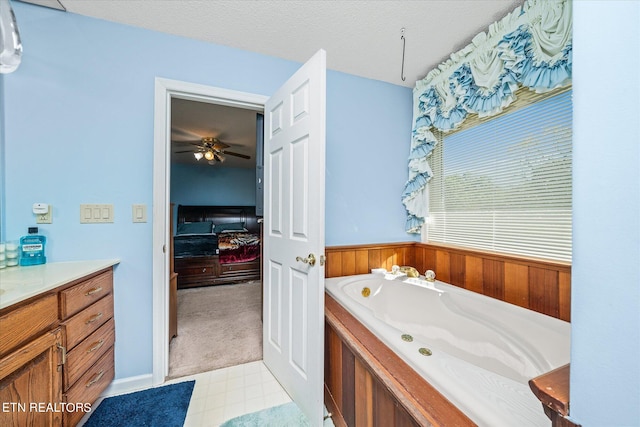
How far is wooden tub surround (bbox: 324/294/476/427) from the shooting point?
71 centimetres

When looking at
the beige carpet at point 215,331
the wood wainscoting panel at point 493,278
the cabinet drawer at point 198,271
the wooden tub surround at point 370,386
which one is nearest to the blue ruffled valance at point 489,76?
the wood wainscoting panel at point 493,278

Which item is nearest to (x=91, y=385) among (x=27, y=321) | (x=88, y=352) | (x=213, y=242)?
(x=88, y=352)

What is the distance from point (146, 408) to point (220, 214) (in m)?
4.31

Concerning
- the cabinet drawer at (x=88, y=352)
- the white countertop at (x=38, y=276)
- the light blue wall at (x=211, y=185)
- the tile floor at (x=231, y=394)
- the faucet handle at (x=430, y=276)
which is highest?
the light blue wall at (x=211, y=185)

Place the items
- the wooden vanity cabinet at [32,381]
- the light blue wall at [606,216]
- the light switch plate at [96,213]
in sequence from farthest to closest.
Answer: the light switch plate at [96,213] < the wooden vanity cabinet at [32,381] < the light blue wall at [606,216]

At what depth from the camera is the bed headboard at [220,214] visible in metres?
5.17

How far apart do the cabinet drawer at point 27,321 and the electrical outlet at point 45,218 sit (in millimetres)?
626

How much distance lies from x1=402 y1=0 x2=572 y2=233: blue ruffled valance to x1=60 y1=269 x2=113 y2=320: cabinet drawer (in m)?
2.28

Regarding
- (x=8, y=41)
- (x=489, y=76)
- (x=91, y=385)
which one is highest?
(x=489, y=76)

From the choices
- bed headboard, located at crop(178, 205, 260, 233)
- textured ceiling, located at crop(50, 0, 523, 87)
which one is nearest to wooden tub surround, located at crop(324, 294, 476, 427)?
textured ceiling, located at crop(50, 0, 523, 87)

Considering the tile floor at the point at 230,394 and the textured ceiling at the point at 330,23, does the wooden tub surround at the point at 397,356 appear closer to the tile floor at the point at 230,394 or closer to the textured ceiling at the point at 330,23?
the tile floor at the point at 230,394

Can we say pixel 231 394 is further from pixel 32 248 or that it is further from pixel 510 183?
pixel 510 183

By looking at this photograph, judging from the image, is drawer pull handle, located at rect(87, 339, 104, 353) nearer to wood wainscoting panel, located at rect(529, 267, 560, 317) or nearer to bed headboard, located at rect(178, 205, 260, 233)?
wood wainscoting panel, located at rect(529, 267, 560, 317)

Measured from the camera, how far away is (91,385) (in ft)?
4.28
